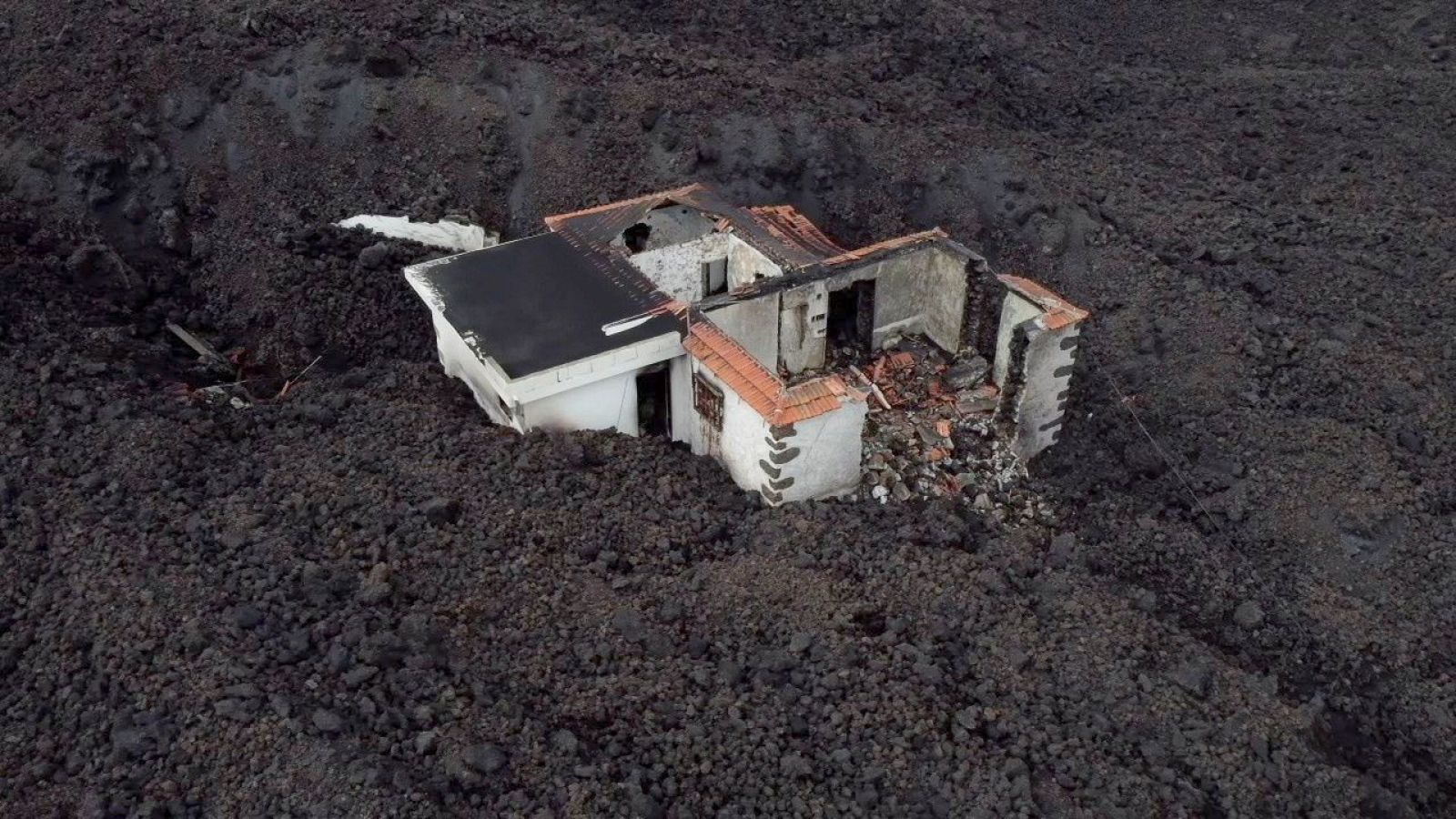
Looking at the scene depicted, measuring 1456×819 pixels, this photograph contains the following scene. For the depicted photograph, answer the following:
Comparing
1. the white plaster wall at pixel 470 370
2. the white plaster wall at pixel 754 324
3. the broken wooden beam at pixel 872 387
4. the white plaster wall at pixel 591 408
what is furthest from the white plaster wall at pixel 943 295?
the white plaster wall at pixel 470 370

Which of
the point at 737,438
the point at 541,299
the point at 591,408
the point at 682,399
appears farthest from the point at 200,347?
the point at 737,438

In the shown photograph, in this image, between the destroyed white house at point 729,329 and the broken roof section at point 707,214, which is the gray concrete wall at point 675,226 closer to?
the destroyed white house at point 729,329

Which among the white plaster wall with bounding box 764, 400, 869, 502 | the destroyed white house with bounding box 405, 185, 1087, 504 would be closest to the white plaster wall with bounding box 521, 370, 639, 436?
the destroyed white house with bounding box 405, 185, 1087, 504

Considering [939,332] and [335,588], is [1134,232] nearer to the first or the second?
[939,332]

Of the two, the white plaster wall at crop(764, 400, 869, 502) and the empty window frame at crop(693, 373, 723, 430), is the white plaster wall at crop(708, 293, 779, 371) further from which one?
the white plaster wall at crop(764, 400, 869, 502)

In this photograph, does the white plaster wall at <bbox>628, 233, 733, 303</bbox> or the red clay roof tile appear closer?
the red clay roof tile

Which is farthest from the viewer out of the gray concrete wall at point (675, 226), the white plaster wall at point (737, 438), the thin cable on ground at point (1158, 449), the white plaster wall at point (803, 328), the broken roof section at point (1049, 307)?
the gray concrete wall at point (675, 226)
